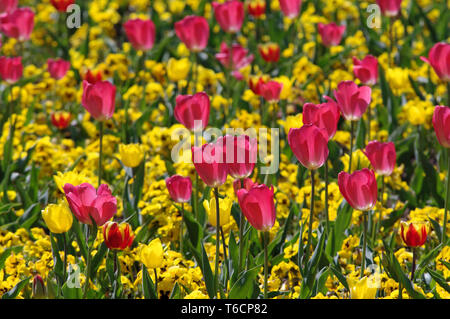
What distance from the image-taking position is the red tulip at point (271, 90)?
3596mm

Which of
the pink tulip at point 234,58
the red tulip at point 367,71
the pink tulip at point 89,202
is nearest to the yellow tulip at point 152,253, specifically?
the pink tulip at point 89,202

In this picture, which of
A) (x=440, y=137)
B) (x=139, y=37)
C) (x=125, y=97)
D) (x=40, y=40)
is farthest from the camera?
(x=40, y=40)

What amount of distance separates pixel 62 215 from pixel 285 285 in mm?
970

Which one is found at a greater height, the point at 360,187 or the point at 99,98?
the point at 99,98

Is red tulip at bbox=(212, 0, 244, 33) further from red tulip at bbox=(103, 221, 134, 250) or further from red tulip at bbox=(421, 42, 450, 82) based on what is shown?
red tulip at bbox=(103, 221, 134, 250)

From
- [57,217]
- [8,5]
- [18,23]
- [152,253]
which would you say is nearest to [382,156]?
[152,253]

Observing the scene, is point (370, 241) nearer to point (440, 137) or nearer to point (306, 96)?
point (440, 137)

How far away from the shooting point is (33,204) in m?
3.27

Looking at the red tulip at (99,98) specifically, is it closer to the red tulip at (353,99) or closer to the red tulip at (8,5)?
the red tulip at (353,99)

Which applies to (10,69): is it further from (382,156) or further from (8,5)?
(382,156)

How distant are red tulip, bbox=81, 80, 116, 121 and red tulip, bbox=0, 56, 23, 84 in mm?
1154

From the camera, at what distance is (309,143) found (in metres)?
2.40

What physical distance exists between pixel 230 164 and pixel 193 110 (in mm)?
500

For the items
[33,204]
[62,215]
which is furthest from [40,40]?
[62,215]
